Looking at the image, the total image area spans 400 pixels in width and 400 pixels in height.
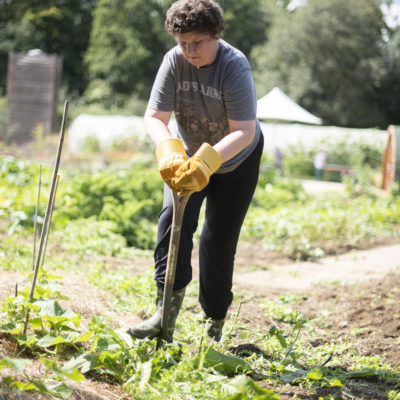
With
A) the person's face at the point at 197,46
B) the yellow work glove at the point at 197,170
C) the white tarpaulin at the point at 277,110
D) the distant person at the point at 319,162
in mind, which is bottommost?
the distant person at the point at 319,162

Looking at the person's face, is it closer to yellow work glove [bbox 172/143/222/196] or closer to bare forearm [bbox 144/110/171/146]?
bare forearm [bbox 144/110/171/146]

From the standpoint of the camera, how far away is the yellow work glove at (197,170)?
1856 mm

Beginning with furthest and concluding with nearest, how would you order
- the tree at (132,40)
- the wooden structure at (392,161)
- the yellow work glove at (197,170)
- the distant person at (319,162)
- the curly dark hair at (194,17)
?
the tree at (132,40) < the distant person at (319,162) < the wooden structure at (392,161) < the curly dark hair at (194,17) < the yellow work glove at (197,170)

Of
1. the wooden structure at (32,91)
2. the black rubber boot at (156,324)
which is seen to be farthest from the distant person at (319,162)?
the black rubber boot at (156,324)

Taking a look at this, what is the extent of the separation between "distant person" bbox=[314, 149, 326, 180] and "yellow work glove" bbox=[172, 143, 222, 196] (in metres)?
13.2

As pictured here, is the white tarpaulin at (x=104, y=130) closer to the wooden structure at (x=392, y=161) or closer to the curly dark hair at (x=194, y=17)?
the wooden structure at (x=392, y=161)

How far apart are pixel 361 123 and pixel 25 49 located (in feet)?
62.6

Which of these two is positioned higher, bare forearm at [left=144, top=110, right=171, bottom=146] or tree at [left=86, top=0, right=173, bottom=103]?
tree at [left=86, top=0, right=173, bottom=103]

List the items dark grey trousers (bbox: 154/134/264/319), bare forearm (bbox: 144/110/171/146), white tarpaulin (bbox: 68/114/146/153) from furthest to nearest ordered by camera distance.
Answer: white tarpaulin (bbox: 68/114/146/153)
dark grey trousers (bbox: 154/134/264/319)
bare forearm (bbox: 144/110/171/146)

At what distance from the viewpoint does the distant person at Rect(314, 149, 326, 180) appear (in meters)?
14.7

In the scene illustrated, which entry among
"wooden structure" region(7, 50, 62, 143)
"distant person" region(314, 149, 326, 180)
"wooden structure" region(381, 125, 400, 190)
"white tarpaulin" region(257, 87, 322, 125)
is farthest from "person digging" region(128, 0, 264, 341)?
"distant person" region(314, 149, 326, 180)

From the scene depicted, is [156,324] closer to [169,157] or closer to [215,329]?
[215,329]

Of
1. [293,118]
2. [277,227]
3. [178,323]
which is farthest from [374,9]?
[178,323]

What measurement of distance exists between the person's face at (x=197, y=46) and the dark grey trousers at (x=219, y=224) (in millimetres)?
482
